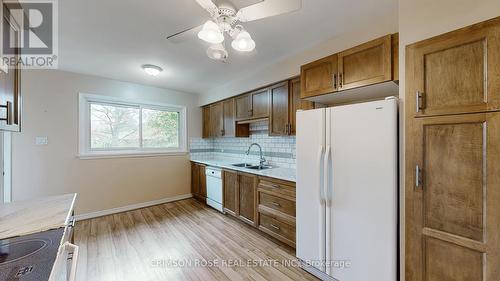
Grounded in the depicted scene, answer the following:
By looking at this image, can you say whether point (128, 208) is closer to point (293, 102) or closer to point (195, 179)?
point (195, 179)

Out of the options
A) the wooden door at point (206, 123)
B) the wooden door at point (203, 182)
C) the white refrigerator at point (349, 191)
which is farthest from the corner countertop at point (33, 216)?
the wooden door at point (206, 123)

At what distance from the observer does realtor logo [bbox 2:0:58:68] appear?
1.19 metres

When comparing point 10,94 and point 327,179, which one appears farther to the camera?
point 327,179

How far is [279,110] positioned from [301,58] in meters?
0.71

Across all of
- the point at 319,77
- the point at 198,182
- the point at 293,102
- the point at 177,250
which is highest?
the point at 319,77

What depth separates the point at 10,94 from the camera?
4.09 feet

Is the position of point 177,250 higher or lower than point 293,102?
lower

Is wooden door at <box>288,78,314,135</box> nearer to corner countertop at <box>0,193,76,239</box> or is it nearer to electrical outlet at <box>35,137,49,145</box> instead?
corner countertop at <box>0,193,76,239</box>

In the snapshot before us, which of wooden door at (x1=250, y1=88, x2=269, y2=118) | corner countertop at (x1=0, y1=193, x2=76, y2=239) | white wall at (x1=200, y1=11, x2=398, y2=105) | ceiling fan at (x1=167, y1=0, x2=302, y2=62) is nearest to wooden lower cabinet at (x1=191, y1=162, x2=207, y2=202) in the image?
white wall at (x1=200, y1=11, x2=398, y2=105)

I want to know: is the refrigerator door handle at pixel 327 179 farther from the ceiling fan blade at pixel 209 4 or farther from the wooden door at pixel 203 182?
the wooden door at pixel 203 182

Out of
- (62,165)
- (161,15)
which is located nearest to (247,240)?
(161,15)

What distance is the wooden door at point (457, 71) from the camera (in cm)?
106

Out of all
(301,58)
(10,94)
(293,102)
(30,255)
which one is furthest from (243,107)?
(30,255)

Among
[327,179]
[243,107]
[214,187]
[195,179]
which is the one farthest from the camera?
[195,179]
